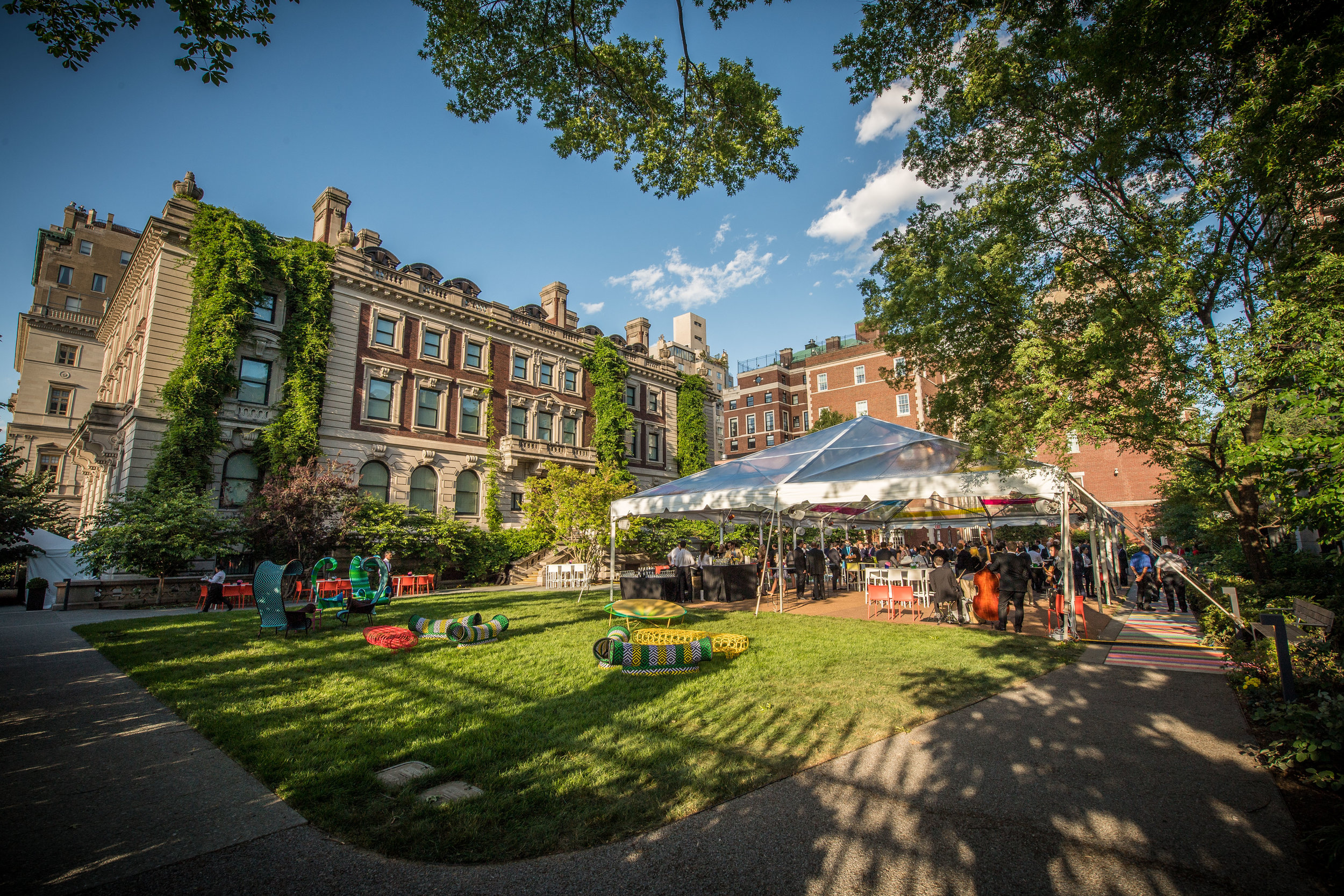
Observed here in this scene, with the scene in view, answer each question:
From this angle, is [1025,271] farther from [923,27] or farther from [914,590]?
[914,590]

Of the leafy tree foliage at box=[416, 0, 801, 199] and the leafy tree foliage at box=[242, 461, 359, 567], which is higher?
the leafy tree foliage at box=[416, 0, 801, 199]

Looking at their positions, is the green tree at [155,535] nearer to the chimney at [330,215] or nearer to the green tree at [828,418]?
the chimney at [330,215]

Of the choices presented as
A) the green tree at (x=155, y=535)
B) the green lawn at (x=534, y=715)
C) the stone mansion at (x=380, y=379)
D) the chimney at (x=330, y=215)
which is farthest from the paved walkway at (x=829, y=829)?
the chimney at (x=330, y=215)

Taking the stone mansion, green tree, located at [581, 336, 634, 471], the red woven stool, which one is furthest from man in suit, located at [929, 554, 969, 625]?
green tree, located at [581, 336, 634, 471]

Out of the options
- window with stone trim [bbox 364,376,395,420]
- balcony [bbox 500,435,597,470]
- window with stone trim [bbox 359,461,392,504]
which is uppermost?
window with stone trim [bbox 364,376,395,420]

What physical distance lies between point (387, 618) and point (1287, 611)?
15.9 m

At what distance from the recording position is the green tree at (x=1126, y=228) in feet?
25.1

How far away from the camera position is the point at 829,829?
3.58m

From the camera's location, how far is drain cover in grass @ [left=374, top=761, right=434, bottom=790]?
4.21 meters

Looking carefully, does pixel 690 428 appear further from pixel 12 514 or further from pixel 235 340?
pixel 12 514

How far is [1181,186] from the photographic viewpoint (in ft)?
35.0

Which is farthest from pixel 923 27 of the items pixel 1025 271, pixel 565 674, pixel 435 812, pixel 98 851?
pixel 98 851

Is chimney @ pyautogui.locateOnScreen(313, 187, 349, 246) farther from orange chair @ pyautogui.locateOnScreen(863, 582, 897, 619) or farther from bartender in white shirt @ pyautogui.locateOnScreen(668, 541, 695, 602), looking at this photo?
orange chair @ pyautogui.locateOnScreen(863, 582, 897, 619)

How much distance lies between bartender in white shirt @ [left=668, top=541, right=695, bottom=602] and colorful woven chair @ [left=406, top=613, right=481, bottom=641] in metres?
6.37
